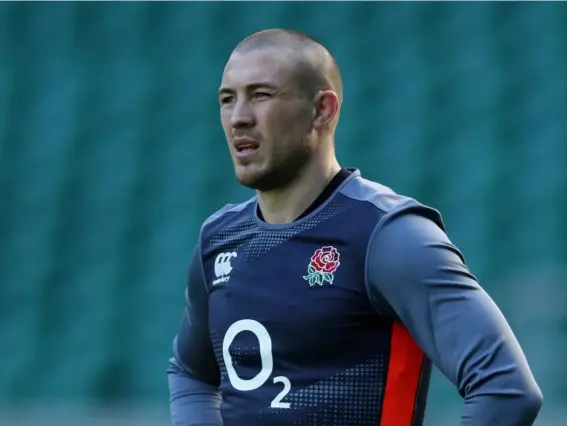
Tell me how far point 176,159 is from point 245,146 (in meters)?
2.84

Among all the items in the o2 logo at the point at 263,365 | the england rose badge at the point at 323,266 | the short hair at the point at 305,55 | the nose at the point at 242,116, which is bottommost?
the o2 logo at the point at 263,365

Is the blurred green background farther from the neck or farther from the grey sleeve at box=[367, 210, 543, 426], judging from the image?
the grey sleeve at box=[367, 210, 543, 426]

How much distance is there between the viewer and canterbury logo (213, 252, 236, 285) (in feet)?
8.25

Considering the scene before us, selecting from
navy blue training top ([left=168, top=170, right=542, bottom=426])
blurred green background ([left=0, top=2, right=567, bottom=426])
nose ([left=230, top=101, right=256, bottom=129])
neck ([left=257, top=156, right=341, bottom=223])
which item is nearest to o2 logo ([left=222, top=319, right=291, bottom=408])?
navy blue training top ([left=168, top=170, right=542, bottom=426])

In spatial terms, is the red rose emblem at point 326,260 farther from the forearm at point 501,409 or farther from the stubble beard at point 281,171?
the forearm at point 501,409

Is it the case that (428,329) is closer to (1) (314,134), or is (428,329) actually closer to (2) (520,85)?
(1) (314,134)

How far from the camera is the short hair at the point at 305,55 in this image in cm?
243

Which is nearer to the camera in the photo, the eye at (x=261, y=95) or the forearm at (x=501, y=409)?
the forearm at (x=501, y=409)

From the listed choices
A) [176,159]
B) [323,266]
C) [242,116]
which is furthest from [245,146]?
[176,159]

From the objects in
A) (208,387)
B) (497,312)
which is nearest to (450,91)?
(208,387)

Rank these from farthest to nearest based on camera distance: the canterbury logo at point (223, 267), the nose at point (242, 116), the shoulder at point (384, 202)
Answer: the canterbury logo at point (223, 267), the nose at point (242, 116), the shoulder at point (384, 202)

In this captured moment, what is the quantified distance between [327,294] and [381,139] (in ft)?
9.42

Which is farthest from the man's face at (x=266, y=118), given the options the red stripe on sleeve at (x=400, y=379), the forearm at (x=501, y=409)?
the forearm at (x=501, y=409)

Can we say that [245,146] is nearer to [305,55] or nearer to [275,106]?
[275,106]
